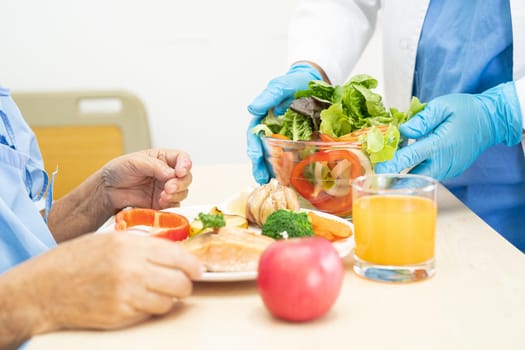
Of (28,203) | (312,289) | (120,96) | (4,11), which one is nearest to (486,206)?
(312,289)

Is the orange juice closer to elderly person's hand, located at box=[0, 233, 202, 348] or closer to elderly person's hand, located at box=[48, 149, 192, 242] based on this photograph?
elderly person's hand, located at box=[0, 233, 202, 348]

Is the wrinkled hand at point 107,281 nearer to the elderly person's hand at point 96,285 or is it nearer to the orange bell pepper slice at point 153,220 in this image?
the elderly person's hand at point 96,285

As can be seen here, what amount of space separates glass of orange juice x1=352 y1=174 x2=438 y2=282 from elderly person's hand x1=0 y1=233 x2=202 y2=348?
0.84ft

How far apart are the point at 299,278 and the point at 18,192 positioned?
64cm

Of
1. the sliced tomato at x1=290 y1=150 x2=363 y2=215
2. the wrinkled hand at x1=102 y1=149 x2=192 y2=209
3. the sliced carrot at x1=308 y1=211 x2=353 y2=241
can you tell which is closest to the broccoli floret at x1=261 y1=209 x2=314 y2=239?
the sliced carrot at x1=308 y1=211 x2=353 y2=241

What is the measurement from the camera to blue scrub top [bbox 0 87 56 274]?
1.15 metres

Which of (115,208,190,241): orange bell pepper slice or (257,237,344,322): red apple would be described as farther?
(115,208,190,241): orange bell pepper slice

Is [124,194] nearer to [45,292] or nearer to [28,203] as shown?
[28,203]

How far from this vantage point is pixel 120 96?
285 centimetres

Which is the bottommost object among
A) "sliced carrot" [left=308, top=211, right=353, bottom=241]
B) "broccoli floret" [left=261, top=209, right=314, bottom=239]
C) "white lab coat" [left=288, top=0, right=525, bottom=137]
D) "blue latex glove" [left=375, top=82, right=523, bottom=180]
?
"sliced carrot" [left=308, top=211, right=353, bottom=241]

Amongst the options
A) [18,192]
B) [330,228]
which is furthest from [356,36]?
[18,192]

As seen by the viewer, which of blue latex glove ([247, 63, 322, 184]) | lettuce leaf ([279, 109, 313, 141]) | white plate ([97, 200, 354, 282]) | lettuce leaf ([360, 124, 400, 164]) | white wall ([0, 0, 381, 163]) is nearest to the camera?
white plate ([97, 200, 354, 282])

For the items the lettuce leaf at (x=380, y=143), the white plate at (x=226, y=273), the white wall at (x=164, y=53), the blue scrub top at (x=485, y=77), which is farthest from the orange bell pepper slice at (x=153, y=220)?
the white wall at (x=164, y=53)

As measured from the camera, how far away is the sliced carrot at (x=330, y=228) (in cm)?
113
